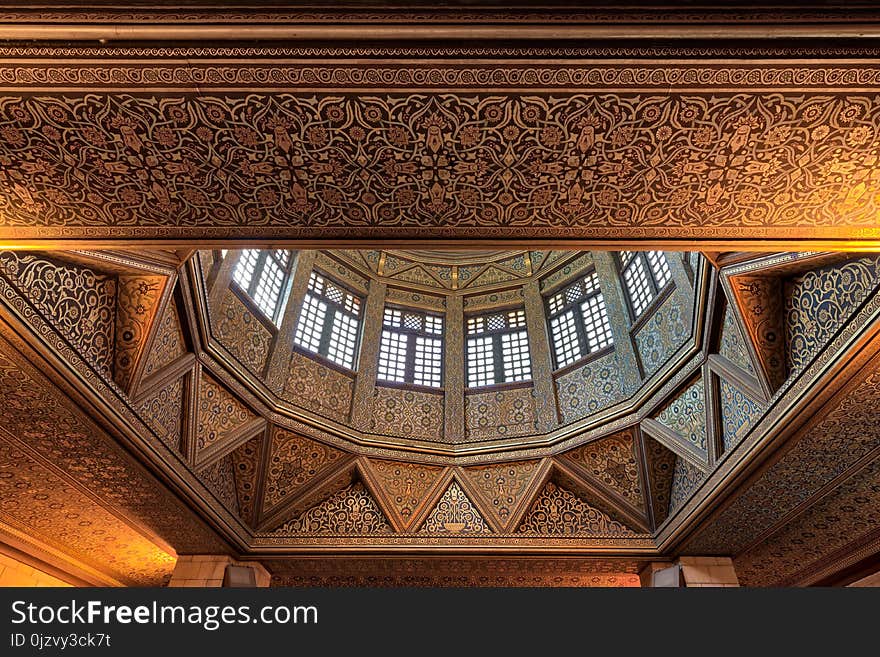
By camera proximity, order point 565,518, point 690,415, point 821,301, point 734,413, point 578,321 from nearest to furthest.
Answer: point 821,301, point 734,413, point 690,415, point 565,518, point 578,321

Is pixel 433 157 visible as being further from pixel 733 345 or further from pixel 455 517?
pixel 455 517

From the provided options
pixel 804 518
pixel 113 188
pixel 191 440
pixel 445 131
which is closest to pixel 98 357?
pixel 191 440

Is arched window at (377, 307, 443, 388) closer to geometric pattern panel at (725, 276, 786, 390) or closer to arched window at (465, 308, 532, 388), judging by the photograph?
arched window at (465, 308, 532, 388)

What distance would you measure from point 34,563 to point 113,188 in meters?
7.78

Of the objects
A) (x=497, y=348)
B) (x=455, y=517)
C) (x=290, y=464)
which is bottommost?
(x=455, y=517)

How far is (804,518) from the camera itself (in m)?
7.15

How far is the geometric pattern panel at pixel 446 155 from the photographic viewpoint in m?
2.96

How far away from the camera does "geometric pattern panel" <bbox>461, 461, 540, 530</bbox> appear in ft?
29.2

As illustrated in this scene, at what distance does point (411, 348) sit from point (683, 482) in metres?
5.15

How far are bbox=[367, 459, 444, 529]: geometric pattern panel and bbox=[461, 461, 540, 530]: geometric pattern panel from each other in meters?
0.62

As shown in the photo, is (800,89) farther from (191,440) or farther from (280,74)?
(191,440)

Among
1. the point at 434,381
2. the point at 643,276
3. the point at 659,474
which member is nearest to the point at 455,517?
the point at 434,381

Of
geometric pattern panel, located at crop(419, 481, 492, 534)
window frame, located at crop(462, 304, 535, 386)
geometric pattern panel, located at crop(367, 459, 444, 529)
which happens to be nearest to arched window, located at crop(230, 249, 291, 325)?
geometric pattern panel, located at crop(367, 459, 444, 529)

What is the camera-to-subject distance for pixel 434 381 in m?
10.4
